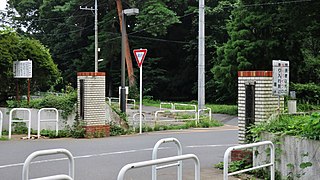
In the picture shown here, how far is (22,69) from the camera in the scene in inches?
722

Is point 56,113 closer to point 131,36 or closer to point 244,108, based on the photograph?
point 244,108

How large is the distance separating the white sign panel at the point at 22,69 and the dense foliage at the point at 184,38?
13.6 meters

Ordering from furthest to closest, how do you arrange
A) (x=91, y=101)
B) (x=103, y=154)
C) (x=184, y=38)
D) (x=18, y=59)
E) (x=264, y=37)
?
(x=184, y=38), (x=264, y=37), (x=18, y=59), (x=91, y=101), (x=103, y=154)

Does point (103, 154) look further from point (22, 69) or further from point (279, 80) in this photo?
point (22, 69)

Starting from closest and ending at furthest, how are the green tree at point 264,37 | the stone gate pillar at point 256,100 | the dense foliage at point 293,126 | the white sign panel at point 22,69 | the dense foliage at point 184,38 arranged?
1. the dense foliage at point 293,126
2. the stone gate pillar at point 256,100
3. the white sign panel at point 22,69
4. the green tree at point 264,37
5. the dense foliage at point 184,38

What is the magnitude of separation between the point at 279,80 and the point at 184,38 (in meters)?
38.7

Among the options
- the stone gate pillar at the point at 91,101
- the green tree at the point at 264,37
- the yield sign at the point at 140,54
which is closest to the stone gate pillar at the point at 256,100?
the stone gate pillar at the point at 91,101

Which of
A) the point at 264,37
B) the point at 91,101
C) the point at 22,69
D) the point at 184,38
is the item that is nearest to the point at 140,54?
the point at 91,101

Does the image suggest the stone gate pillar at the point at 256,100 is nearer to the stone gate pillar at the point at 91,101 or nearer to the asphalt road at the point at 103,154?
the asphalt road at the point at 103,154

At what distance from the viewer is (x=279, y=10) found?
26297 mm

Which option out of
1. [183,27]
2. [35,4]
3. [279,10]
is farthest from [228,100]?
[35,4]

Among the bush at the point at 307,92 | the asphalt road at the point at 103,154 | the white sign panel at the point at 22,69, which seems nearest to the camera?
the asphalt road at the point at 103,154

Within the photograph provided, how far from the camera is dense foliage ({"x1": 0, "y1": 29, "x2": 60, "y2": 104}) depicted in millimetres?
19141

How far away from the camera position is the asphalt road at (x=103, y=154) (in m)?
8.91
